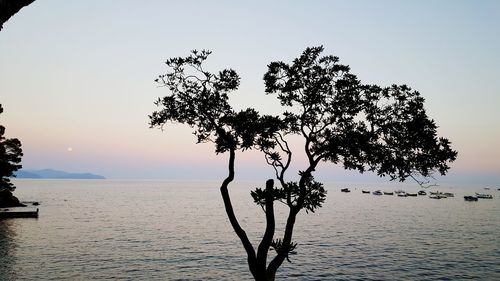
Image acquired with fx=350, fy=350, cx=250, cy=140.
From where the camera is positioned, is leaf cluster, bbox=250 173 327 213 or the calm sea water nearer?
leaf cluster, bbox=250 173 327 213

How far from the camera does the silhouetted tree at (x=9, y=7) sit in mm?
5031

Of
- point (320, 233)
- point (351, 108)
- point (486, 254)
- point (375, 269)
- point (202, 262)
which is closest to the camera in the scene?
point (351, 108)

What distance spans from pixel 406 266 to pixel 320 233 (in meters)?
28.0

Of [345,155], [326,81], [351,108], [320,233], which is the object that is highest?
[326,81]

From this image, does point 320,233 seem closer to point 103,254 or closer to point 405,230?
point 405,230

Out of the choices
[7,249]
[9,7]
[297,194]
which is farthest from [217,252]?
[9,7]

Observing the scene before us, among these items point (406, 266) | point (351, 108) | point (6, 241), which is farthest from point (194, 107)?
point (6, 241)

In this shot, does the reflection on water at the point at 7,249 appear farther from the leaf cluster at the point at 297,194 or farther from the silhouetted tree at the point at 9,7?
the silhouetted tree at the point at 9,7

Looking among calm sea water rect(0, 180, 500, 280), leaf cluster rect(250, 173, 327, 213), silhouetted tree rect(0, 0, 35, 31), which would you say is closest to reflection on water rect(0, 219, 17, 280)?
calm sea water rect(0, 180, 500, 280)

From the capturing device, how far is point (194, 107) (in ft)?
51.7

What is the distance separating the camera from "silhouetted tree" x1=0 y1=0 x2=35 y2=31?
198 inches

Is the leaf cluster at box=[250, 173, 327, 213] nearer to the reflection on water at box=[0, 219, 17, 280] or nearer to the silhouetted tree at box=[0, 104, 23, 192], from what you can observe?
the reflection on water at box=[0, 219, 17, 280]

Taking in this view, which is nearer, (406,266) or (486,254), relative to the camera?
(406,266)

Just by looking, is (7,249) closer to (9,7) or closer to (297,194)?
(297,194)
